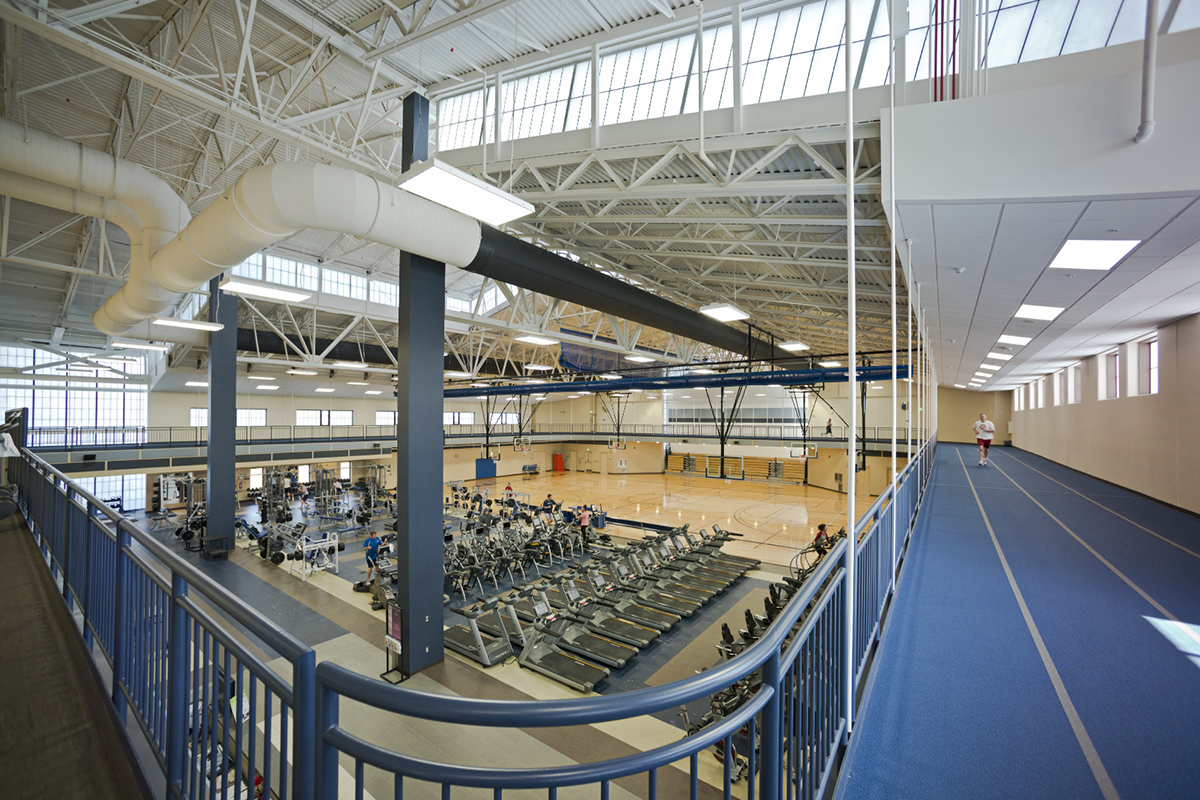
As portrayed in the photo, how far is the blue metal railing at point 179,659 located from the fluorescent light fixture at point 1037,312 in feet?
38.7

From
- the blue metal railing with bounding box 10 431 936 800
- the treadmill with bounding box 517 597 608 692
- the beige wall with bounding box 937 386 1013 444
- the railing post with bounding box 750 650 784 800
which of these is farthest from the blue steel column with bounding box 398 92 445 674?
the beige wall with bounding box 937 386 1013 444

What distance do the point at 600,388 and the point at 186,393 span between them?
882 inches

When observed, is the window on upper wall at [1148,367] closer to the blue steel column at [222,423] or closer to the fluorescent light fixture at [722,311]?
the fluorescent light fixture at [722,311]

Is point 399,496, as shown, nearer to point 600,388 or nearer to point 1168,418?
point 1168,418

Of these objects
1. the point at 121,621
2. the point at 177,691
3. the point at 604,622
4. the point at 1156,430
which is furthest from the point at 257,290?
the point at 1156,430

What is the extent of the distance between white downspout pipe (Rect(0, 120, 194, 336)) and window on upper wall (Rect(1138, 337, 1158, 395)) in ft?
68.4

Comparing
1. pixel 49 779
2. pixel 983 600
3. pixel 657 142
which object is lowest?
pixel 983 600

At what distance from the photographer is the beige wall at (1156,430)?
978 centimetres

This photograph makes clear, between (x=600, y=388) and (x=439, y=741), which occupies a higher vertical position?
(x=600, y=388)

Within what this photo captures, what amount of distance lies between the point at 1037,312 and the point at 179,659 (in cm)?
1296

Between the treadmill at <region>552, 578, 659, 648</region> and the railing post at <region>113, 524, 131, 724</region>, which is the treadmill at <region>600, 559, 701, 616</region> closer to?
the treadmill at <region>552, 578, 659, 648</region>

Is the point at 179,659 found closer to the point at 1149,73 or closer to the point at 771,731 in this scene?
the point at 771,731

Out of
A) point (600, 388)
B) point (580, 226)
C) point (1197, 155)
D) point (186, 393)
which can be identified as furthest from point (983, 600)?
point (186, 393)

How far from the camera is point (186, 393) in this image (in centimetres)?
2641
